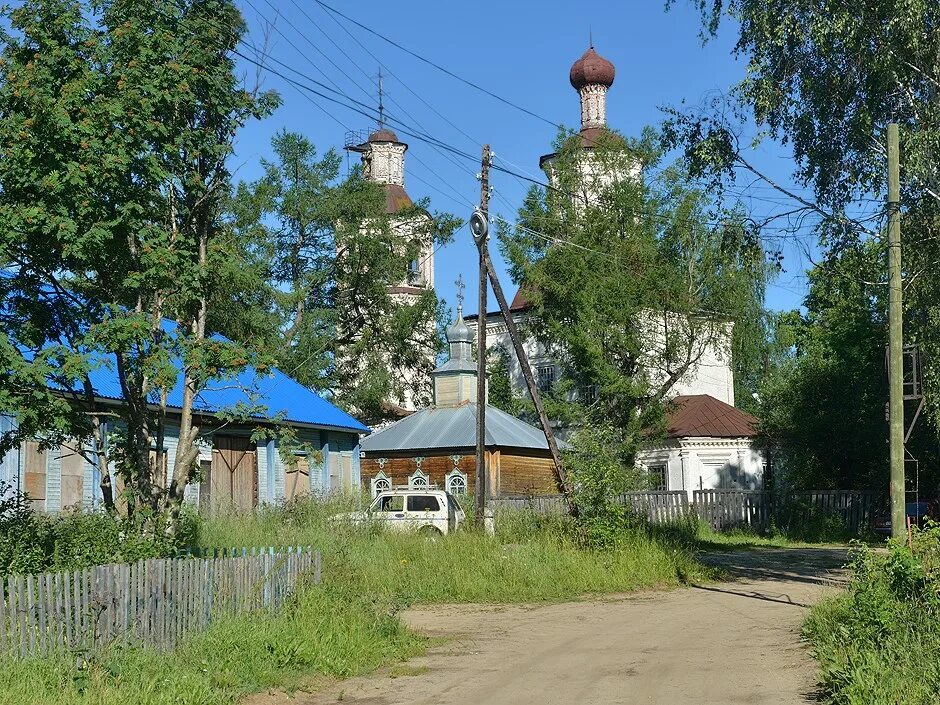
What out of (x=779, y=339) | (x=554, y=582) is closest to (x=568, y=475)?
(x=554, y=582)

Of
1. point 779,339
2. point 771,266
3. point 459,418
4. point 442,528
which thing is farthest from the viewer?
point 779,339

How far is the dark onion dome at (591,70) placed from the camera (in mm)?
55844

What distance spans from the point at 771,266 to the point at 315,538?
9001mm

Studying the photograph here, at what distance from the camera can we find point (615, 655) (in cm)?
1259

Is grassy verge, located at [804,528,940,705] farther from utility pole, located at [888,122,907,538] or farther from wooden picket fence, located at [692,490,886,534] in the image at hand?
wooden picket fence, located at [692,490,886,534]

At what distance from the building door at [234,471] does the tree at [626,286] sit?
673 inches

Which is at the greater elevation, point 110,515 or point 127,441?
point 127,441

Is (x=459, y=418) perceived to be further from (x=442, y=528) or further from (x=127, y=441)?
(x=127, y=441)

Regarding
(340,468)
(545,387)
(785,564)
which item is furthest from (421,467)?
(785,564)

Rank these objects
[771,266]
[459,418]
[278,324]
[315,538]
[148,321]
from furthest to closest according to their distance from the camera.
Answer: [278,324] → [459,418] → [771,266] → [315,538] → [148,321]

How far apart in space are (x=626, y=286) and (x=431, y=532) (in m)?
23.2

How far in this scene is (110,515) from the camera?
1277cm

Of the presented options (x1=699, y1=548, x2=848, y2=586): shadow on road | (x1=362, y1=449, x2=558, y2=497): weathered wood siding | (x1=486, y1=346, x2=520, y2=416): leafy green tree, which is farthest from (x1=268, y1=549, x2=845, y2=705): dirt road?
(x1=486, y1=346, x2=520, y2=416): leafy green tree

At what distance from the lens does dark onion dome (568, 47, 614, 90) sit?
55.8 meters
